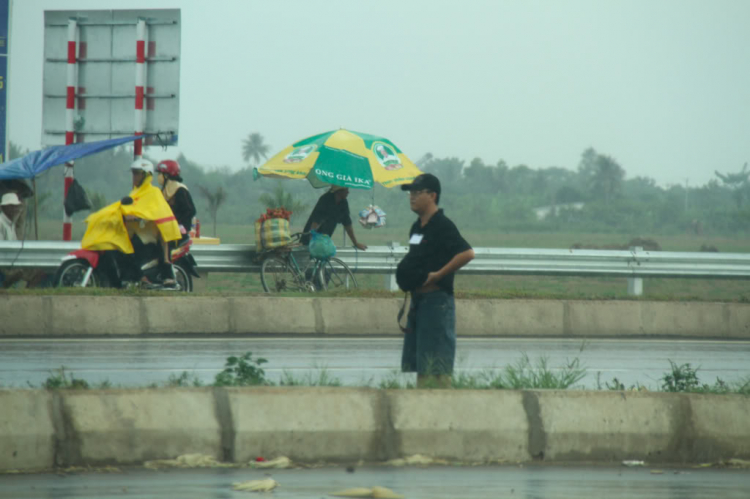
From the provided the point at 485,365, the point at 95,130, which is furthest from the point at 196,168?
the point at 485,365

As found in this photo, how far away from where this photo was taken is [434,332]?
756 centimetres

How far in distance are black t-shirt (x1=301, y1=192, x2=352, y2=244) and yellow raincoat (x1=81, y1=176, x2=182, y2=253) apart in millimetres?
3131

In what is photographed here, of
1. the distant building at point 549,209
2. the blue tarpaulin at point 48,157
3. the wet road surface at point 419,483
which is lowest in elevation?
the wet road surface at point 419,483

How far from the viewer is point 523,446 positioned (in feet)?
22.6

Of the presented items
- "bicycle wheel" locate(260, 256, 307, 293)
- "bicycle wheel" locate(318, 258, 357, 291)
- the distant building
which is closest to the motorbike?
"bicycle wheel" locate(260, 256, 307, 293)

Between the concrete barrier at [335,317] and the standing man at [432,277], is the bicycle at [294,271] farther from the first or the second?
the standing man at [432,277]

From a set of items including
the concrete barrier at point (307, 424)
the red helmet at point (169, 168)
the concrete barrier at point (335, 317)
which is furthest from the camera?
the red helmet at point (169, 168)

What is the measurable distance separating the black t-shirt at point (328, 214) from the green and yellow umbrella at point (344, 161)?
11.6 inches

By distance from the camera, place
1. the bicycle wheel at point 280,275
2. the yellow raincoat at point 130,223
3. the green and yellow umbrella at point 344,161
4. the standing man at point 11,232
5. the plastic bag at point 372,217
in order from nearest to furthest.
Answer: the yellow raincoat at point 130,223 < the standing man at point 11,232 < the bicycle wheel at point 280,275 < the green and yellow umbrella at point 344,161 < the plastic bag at point 372,217

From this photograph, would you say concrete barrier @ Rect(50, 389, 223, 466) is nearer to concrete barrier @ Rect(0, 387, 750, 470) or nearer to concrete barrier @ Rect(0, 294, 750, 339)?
concrete barrier @ Rect(0, 387, 750, 470)

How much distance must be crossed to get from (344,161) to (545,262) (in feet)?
11.7

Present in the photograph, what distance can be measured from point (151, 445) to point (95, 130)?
12516 millimetres

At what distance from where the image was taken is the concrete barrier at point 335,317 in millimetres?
13430

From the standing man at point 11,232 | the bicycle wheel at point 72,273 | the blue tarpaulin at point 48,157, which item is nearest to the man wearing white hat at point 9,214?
the standing man at point 11,232
